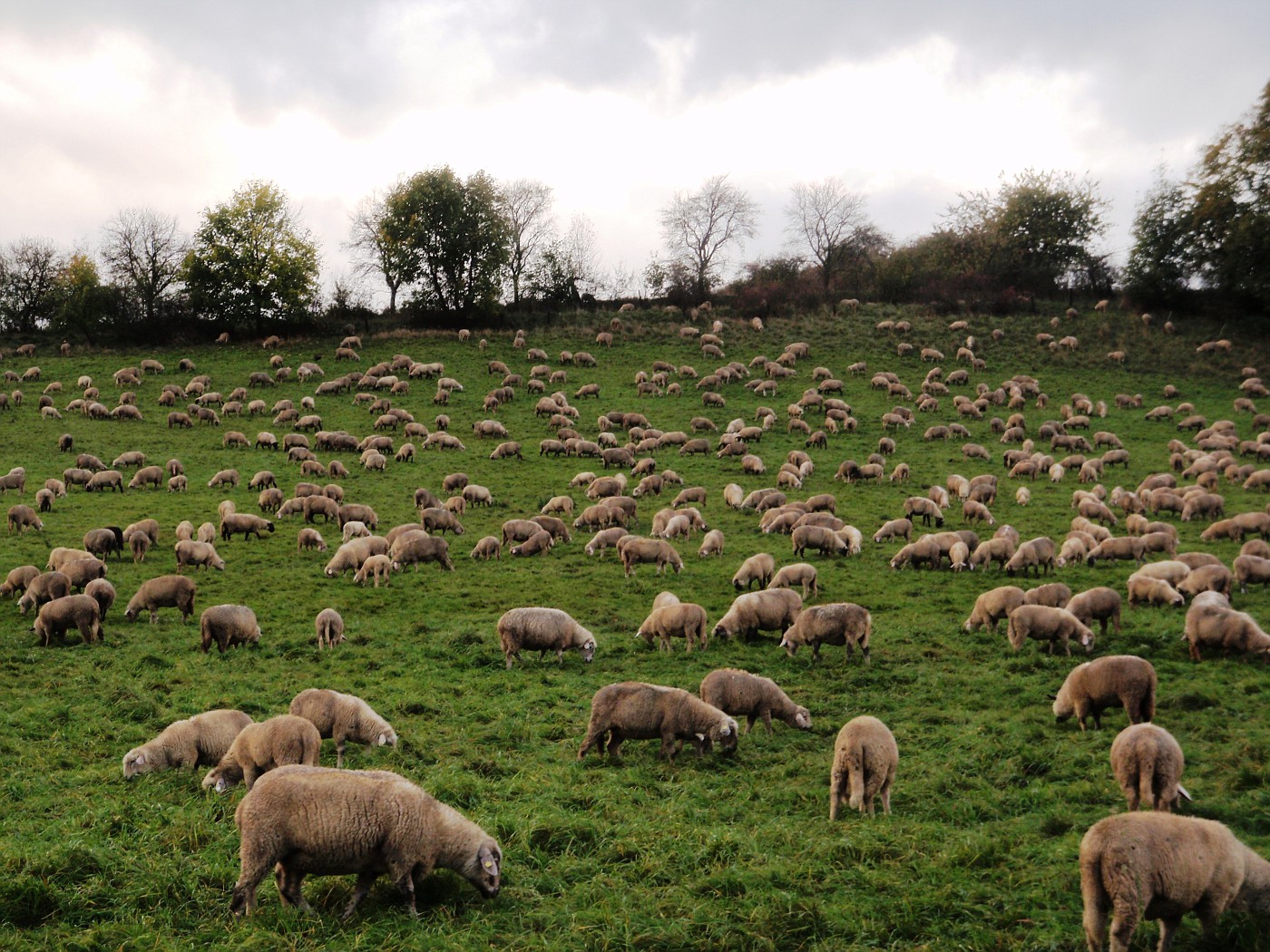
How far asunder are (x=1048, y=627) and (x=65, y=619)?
62.9ft

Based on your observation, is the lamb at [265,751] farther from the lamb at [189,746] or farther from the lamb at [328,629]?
the lamb at [328,629]

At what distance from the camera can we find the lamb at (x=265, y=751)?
9594mm

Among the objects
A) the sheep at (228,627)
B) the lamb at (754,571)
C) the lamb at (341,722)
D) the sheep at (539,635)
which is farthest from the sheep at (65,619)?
the lamb at (754,571)

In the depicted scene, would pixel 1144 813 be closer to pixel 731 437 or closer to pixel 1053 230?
pixel 731 437

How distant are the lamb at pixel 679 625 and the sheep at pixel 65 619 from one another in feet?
36.3

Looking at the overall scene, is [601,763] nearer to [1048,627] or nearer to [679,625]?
[679,625]

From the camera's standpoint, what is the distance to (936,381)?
47.4m

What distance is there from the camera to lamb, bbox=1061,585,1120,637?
16.5 meters

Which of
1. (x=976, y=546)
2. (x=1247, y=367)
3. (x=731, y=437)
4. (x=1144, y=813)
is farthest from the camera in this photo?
(x=1247, y=367)

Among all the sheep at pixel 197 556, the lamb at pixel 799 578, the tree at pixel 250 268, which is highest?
the tree at pixel 250 268

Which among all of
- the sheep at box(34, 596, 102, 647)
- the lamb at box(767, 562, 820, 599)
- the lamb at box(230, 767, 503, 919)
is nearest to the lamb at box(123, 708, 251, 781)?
the lamb at box(230, 767, 503, 919)

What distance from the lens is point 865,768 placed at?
32.2ft

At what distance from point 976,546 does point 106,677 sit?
21.5 metres

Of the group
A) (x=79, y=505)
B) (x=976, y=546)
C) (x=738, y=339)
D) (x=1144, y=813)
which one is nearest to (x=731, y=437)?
(x=976, y=546)
